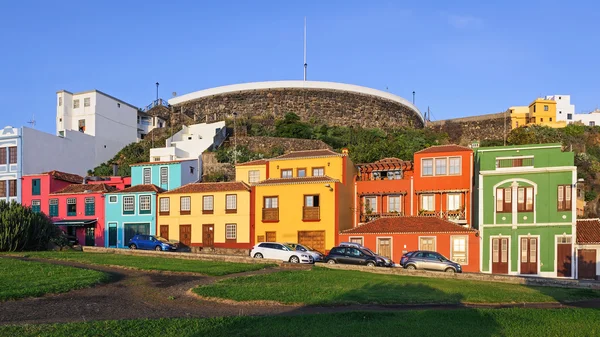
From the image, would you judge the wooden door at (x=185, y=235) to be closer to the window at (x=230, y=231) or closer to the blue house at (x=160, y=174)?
the window at (x=230, y=231)

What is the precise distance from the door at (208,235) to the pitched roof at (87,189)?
410 inches

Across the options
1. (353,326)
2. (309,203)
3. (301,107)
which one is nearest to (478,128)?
(301,107)

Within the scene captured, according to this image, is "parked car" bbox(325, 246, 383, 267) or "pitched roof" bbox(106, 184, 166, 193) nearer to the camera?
"parked car" bbox(325, 246, 383, 267)

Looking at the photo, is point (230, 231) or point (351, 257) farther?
point (230, 231)

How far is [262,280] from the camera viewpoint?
76.6ft

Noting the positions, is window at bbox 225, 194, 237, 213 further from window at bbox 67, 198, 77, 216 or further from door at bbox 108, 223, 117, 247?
window at bbox 67, 198, 77, 216

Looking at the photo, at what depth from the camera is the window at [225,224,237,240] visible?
146 feet

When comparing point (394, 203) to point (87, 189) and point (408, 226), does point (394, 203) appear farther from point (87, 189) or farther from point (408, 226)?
point (87, 189)

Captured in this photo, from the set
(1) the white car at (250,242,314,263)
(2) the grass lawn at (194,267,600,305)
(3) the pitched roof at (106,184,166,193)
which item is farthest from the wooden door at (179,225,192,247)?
(2) the grass lawn at (194,267,600,305)

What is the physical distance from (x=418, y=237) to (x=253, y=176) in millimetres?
15480

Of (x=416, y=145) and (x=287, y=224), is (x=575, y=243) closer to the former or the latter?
(x=287, y=224)

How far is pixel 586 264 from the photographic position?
116ft

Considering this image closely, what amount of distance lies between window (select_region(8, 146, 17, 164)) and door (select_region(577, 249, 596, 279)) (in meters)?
48.1

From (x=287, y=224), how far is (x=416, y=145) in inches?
1133
